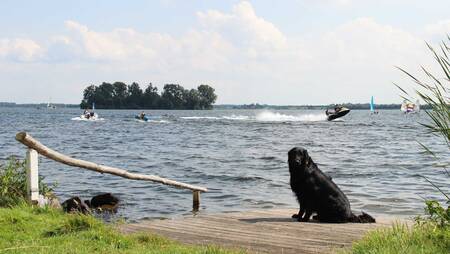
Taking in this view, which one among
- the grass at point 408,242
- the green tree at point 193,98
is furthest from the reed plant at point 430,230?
the green tree at point 193,98

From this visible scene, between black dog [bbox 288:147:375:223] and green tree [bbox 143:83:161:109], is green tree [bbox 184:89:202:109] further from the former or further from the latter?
black dog [bbox 288:147:375:223]

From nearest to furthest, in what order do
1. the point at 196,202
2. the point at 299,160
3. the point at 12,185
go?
the point at 299,160 → the point at 12,185 → the point at 196,202

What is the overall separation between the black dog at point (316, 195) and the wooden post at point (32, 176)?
12.9 ft

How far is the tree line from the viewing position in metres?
170

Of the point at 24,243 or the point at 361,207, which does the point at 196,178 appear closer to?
the point at 361,207

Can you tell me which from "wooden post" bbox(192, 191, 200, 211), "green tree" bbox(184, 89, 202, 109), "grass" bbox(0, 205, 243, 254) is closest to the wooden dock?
"grass" bbox(0, 205, 243, 254)

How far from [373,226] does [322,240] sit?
135 cm

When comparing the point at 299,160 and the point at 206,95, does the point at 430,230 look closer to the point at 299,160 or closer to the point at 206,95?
the point at 299,160

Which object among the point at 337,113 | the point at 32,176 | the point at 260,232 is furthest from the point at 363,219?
the point at 337,113

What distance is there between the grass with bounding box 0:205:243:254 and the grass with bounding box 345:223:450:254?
56.7 inches

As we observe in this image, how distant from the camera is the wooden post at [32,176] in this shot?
8.71 meters

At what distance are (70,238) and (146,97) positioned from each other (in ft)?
541

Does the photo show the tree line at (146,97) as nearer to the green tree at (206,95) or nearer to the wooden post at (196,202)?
the green tree at (206,95)

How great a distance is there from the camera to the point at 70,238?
22.1ft
